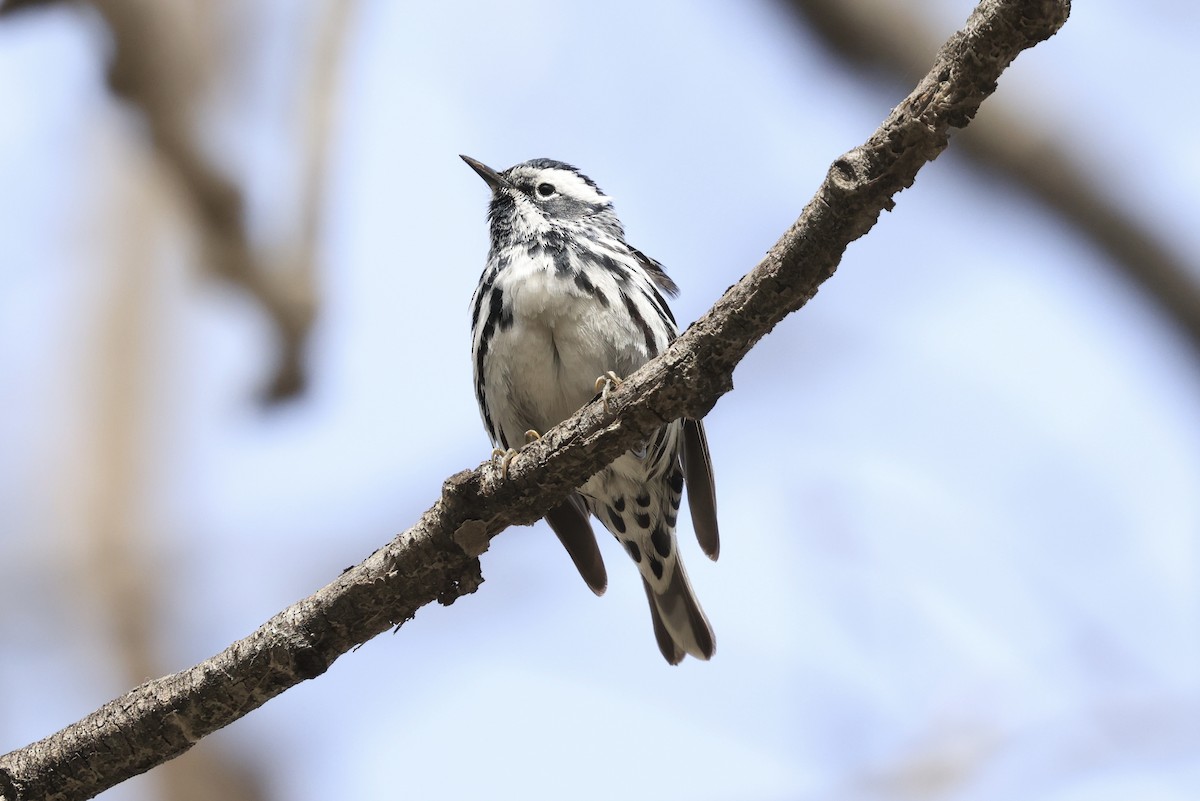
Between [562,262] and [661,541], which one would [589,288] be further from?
[661,541]

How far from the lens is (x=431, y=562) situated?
3.57 metres

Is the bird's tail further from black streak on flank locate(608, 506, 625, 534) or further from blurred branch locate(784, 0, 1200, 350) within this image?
blurred branch locate(784, 0, 1200, 350)

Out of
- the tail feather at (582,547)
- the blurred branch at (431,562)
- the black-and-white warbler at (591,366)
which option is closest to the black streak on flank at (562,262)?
the black-and-white warbler at (591,366)

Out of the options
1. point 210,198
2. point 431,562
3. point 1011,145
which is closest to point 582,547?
point 431,562

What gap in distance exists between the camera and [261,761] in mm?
5605

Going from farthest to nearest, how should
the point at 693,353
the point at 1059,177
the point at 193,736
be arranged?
1. the point at 1059,177
2. the point at 193,736
3. the point at 693,353

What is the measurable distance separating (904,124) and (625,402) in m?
1.02

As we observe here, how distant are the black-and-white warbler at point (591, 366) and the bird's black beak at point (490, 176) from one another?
13.5 inches

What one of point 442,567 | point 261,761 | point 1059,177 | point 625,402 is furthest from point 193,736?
point 1059,177

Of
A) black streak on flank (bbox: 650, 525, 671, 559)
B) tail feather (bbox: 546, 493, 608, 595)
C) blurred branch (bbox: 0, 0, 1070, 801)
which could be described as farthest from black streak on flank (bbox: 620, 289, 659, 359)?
blurred branch (bbox: 0, 0, 1070, 801)

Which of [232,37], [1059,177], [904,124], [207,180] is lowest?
[904,124]

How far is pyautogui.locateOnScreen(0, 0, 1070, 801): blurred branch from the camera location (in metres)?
3.21

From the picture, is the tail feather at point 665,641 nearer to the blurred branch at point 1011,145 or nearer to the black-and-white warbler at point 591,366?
the black-and-white warbler at point 591,366

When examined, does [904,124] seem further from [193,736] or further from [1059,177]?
[193,736]
